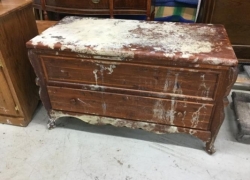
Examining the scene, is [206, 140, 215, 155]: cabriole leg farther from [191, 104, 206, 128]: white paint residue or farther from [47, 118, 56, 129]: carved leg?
[47, 118, 56, 129]: carved leg

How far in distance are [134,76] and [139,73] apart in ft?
0.11

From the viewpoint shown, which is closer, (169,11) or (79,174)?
(79,174)

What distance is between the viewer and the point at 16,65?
4.52 ft

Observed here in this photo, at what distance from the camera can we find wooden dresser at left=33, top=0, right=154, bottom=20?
182 centimetres

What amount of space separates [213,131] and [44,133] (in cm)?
104

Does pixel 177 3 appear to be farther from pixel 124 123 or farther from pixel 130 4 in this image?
pixel 124 123

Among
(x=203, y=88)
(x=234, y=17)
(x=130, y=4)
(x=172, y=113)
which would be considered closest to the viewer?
(x=203, y=88)

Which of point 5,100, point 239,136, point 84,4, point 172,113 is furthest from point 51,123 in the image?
point 239,136

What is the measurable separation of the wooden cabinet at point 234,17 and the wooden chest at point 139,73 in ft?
1.55

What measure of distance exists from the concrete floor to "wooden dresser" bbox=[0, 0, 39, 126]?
11cm

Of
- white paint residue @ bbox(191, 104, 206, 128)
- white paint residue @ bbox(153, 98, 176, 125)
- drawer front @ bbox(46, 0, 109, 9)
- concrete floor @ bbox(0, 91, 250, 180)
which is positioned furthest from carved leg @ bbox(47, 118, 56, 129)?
drawer front @ bbox(46, 0, 109, 9)

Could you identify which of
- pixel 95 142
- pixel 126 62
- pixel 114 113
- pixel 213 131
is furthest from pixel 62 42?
pixel 213 131

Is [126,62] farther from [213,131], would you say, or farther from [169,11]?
[169,11]

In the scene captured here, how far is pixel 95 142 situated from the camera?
140cm
